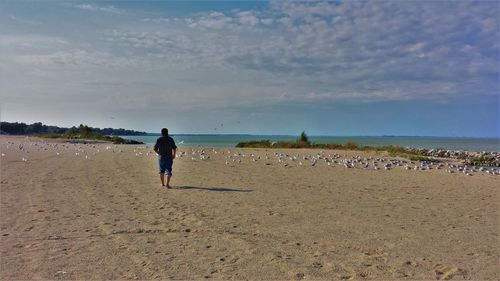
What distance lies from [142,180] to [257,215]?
6.86 m

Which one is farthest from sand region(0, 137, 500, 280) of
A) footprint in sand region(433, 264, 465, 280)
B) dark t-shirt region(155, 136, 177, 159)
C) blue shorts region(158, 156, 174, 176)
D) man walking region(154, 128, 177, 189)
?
dark t-shirt region(155, 136, 177, 159)

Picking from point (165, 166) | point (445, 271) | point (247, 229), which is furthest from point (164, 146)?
point (445, 271)

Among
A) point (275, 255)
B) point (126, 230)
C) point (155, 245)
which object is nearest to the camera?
point (275, 255)

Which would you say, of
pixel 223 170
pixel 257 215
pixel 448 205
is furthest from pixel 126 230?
pixel 223 170

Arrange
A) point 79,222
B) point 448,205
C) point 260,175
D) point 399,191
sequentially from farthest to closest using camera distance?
1. point 260,175
2. point 399,191
3. point 448,205
4. point 79,222

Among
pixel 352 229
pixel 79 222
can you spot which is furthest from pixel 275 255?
pixel 79 222

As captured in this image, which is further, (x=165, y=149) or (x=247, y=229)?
(x=165, y=149)

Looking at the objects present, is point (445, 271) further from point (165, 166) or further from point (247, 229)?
point (165, 166)

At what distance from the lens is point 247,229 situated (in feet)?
26.2

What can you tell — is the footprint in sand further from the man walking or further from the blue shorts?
the man walking

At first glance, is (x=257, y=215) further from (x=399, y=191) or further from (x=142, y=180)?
(x=142, y=180)

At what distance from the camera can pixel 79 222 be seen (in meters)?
8.38

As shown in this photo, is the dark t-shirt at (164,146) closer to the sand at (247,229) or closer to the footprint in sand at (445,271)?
the sand at (247,229)

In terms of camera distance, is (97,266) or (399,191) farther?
(399,191)
